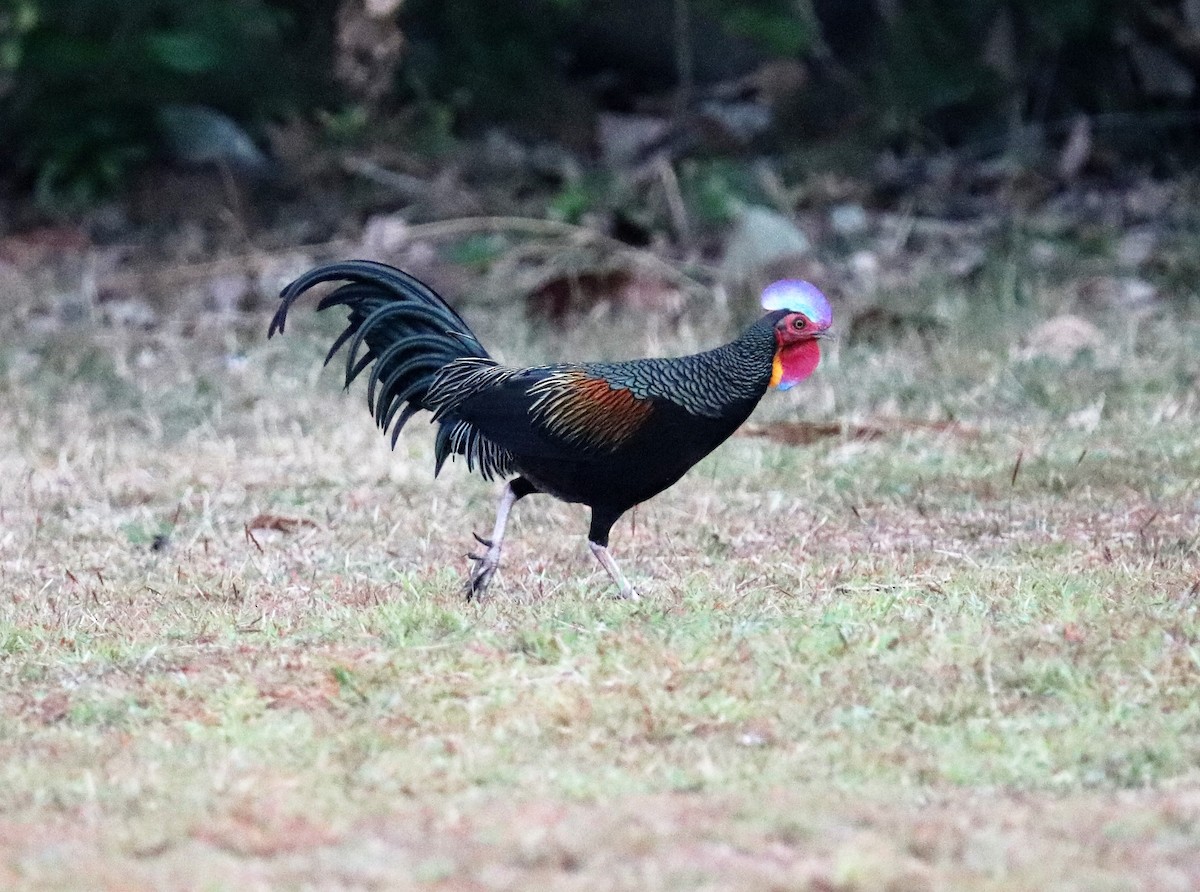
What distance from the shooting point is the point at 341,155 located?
12.3 metres

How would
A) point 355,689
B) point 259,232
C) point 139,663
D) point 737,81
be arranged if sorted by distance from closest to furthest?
point 355,689
point 139,663
point 259,232
point 737,81

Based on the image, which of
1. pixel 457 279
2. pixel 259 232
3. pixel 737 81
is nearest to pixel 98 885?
pixel 457 279

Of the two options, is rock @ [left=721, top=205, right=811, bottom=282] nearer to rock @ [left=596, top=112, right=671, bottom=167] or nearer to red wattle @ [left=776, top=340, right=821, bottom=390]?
rock @ [left=596, top=112, right=671, bottom=167]

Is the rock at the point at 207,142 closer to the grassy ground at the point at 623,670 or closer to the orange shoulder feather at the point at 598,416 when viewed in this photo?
the grassy ground at the point at 623,670

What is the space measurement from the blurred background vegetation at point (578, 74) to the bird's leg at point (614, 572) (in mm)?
6524

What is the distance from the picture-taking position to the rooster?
16.1 feet

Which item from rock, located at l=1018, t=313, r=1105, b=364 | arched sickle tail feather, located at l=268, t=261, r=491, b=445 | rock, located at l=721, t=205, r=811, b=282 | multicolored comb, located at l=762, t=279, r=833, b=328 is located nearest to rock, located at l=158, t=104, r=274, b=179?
rock, located at l=721, t=205, r=811, b=282

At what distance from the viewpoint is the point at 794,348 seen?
5.15 metres

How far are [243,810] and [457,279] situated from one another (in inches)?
285

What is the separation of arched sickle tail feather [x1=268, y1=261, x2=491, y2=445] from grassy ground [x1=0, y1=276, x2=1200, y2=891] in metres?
0.53

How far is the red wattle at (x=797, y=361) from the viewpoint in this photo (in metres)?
5.15

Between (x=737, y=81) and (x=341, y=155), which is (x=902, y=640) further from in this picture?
(x=737, y=81)

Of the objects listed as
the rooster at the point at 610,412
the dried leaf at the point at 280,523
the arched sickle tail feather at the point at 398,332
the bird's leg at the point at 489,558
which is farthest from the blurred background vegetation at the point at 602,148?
the bird's leg at the point at 489,558

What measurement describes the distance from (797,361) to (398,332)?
121 cm
